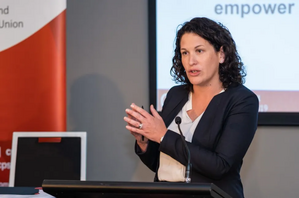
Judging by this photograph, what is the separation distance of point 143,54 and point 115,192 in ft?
7.46

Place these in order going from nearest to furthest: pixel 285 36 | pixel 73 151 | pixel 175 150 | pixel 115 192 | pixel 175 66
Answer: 1. pixel 115 192
2. pixel 175 150
3. pixel 175 66
4. pixel 73 151
5. pixel 285 36

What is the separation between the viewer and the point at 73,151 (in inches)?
107

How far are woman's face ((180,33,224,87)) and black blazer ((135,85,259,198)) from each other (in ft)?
0.40

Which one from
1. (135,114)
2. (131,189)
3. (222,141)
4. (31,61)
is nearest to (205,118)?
(222,141)

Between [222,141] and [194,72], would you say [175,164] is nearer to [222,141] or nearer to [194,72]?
[222,141]

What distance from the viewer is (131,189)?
111 cm

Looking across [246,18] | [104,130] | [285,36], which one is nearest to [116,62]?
[104,130]

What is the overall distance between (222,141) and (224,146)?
30 millimetres

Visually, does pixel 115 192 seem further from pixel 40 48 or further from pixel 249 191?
pixel 249 191

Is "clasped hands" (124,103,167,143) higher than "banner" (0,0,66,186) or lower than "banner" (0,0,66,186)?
lower

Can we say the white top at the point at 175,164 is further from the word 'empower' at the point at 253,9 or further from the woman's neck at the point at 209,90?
the word 'empower' at the point at 253,9

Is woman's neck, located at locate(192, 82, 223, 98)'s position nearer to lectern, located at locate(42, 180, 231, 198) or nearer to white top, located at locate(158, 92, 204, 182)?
white top, located at locate(158, 92, 204, 182)

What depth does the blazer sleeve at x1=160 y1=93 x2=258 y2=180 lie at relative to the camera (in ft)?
5.57

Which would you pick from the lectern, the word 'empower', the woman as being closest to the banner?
the woman
